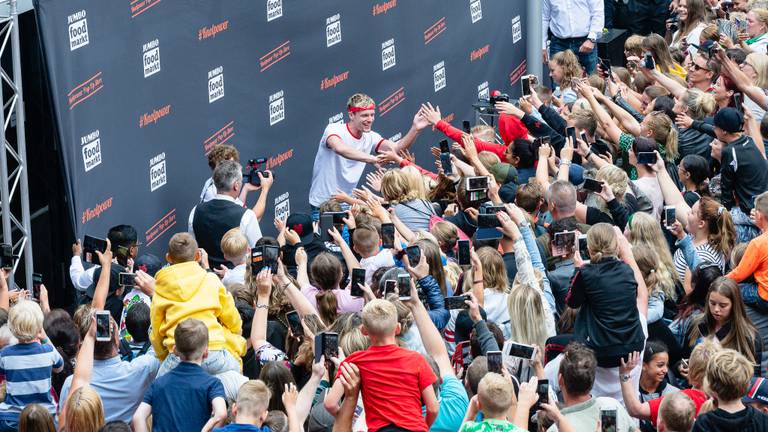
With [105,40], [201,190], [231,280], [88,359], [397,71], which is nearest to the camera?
[88,359]

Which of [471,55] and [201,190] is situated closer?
[201,190]

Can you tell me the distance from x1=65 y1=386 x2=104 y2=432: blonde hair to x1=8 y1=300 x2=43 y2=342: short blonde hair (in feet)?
2.41

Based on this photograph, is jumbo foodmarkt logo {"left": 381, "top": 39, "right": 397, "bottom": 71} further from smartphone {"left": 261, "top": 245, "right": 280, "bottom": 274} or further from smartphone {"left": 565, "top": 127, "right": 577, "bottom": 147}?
smartphone {"left": 261, "top": 245, "right": 280, "bottom": 274}

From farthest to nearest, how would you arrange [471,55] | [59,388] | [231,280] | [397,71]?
[471,55] < [397,71] < [231,280] < [59,388]

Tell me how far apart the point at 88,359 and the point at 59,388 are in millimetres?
892

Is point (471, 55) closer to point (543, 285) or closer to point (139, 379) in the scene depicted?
point (543, 285)

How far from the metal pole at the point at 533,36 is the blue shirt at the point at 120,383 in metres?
8.44

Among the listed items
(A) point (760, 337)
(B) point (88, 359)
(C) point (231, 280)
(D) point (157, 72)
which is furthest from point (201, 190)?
(A) point (760, 337)

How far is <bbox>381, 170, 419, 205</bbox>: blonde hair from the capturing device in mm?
9141

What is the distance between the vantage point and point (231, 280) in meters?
8.23

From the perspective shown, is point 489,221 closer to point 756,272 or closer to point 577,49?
point 756,272

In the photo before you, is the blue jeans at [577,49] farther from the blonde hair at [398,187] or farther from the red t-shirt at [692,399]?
the red t-shirt at [692,399]

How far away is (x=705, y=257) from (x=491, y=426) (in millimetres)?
3591

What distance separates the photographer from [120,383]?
6789mm
